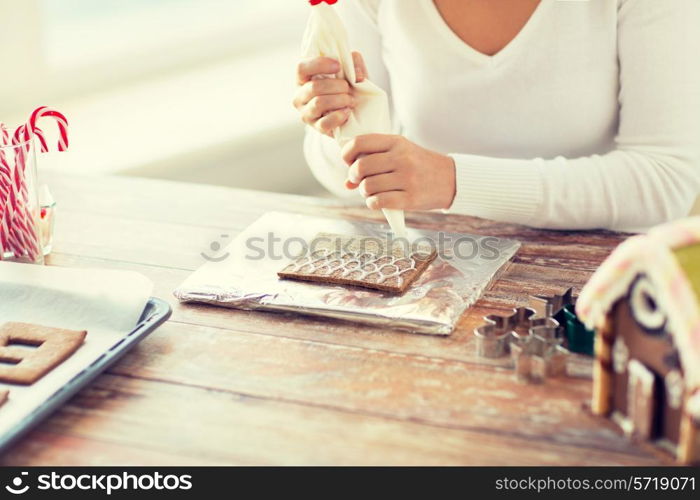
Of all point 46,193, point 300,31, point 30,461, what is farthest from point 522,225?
point 300,31

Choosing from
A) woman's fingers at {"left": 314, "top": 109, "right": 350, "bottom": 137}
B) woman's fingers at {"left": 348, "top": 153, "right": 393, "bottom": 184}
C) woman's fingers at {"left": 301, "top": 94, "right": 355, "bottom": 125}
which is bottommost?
woman's fingers at {"left": 348, "top": 153, "right": 393, "bottom": 184}

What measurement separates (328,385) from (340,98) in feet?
1.61

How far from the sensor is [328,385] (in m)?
0.86

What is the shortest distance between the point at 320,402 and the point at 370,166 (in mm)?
454

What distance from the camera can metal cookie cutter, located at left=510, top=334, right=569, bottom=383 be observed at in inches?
34.0

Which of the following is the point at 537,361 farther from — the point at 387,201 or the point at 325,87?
the point at 325,87

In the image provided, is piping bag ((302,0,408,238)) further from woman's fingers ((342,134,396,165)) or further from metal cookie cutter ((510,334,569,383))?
metal cookie cutter ((510,334,569,383))

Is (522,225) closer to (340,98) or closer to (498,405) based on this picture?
(340,98)

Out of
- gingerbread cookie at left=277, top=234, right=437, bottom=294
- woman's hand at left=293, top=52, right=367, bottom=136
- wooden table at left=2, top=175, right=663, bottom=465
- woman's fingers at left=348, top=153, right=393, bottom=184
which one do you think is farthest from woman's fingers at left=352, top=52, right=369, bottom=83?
wooden table at left=2, top=175, right=663, bottom=465

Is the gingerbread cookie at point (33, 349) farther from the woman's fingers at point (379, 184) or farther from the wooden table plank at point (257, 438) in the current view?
the woman's fingers at point (379, 184)

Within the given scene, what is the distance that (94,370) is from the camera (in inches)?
34.4

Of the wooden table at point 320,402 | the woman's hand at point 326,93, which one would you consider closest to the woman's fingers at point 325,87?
the woman's hand at point 326,93

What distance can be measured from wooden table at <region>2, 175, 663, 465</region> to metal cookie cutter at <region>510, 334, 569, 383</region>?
14mm

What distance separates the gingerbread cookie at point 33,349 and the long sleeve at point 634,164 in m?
0.62
